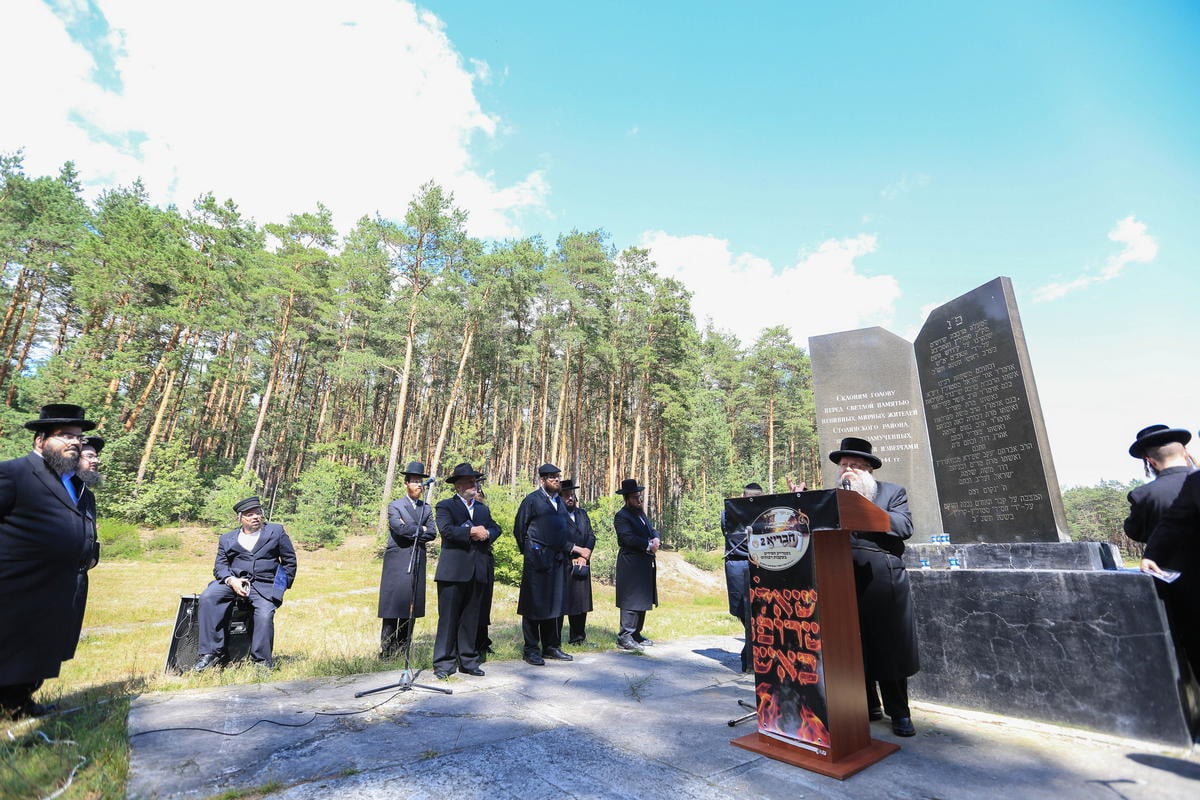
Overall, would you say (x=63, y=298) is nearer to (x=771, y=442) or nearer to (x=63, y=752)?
(x=63, y=752)

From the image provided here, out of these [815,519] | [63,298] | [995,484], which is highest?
[63,298]

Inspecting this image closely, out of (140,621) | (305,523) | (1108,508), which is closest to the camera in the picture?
(140,621)

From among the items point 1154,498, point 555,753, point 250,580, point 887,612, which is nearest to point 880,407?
point 1154,498

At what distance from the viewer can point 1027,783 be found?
276 cm

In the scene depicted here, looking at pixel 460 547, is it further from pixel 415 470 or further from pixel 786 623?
pixel 786 623

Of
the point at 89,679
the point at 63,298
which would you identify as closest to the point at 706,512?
the point at 89,679

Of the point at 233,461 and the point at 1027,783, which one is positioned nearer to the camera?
the point at 1027,783

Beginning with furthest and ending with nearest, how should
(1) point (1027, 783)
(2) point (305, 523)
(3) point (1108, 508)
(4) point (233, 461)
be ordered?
(3) point (1108, 508), (4) point (233, 461), (2) point (305, 523), (1) point (1027, 783)

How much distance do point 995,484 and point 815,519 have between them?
329 centimetres

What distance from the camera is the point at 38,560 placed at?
3.53m

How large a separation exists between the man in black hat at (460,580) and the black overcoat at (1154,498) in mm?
5248

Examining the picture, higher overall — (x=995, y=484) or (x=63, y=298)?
(x=63, y=298)

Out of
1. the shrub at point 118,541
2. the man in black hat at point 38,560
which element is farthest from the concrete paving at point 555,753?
the shrub at point 118,541

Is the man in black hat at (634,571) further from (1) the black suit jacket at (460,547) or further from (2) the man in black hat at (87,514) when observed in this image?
(2) the man in black hat at (87,514)
